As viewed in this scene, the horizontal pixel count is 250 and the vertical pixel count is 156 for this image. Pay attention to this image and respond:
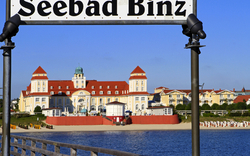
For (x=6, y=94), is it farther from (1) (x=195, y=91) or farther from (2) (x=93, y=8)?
(1) (x=195, y=91)

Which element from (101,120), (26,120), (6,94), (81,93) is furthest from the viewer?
(81,93)

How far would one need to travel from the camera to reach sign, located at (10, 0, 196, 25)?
299 inches

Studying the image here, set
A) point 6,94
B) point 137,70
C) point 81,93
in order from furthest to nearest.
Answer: point 81,93
point 137,70
point 6,94

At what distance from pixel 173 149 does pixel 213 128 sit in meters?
41.2

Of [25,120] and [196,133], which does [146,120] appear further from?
[196,133]

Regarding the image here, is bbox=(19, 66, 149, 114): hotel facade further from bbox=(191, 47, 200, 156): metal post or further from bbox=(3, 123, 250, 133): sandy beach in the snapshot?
bbox=(191, 47, 200, 156): metal post

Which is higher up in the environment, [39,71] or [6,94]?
[39,71]

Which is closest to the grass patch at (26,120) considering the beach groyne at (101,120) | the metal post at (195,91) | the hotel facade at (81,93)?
the beach groyne at (101,120)

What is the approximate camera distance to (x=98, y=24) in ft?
25.3

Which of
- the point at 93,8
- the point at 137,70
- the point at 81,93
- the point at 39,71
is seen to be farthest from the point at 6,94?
the point at 81,93

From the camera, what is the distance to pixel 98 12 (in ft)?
25.2

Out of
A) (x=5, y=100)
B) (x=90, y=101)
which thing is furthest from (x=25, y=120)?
(x=5, y=100)

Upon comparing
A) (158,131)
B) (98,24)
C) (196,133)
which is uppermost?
(98,24)

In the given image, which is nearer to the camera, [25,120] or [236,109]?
[25,120]
